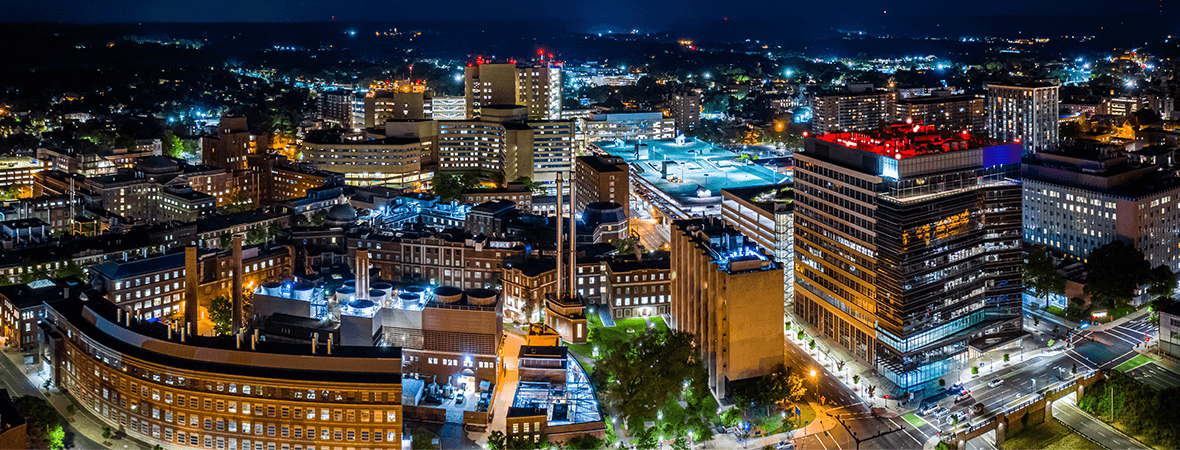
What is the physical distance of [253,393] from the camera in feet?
114

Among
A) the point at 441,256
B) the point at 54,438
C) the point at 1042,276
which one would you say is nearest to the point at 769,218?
the point at 1042,276

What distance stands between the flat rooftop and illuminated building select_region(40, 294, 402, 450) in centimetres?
3702

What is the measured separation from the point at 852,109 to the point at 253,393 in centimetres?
8201

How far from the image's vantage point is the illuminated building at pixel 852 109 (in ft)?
348

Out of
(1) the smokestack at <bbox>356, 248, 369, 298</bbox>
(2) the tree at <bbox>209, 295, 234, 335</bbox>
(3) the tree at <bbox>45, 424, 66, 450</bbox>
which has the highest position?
(1) the smokestack at <bbox>356, 248, 369, 298</bbox>

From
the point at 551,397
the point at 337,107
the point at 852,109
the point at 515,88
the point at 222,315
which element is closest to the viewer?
the point at 551,397

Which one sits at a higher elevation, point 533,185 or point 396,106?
point 396,106

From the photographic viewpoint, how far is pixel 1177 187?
55.6 metres

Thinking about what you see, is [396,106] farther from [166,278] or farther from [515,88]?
[166,278]

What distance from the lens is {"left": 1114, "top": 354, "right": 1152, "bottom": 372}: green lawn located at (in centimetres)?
4438

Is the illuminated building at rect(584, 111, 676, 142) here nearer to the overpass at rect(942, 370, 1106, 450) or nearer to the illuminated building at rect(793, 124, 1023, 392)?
the illuminated building at rect(793, 124, 1023, 392)

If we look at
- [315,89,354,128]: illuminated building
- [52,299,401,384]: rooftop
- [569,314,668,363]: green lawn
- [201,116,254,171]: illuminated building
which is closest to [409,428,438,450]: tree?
[52,299,401,384]: rooftop

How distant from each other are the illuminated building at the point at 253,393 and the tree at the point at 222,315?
8.95 meters

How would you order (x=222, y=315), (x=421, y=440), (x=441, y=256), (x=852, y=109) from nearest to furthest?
(x=421, y=440) < (x=222, y=315) < (x=441, y=256) < (x=852, y=109)
